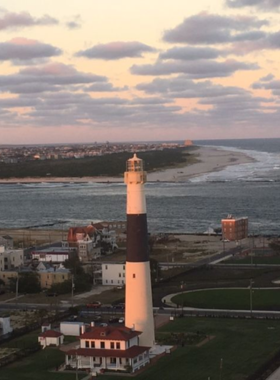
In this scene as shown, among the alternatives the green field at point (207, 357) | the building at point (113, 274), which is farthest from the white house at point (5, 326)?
the building at point (113, 274)

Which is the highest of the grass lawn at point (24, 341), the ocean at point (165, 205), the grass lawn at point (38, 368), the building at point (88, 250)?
the ocean at point (165, 205)

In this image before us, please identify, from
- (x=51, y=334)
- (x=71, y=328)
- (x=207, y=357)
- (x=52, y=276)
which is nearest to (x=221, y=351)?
(x=207, y=357)

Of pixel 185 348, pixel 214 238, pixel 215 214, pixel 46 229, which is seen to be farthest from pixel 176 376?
pixel 215 214

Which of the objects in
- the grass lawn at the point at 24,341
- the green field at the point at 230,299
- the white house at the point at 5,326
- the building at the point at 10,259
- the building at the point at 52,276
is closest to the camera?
the grass lawn at the point at 24,341

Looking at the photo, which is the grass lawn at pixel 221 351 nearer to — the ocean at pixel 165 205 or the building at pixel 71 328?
the building at pixel 71 328

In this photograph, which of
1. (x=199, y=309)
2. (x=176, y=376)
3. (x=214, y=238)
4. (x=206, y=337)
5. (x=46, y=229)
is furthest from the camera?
(x=46, y=229)

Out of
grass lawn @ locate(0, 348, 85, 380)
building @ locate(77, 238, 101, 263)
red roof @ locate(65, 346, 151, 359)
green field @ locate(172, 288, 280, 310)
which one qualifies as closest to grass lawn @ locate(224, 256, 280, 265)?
building @ locate(77, 238, 101, 263)

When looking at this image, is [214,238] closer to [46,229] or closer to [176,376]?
[46,229]
